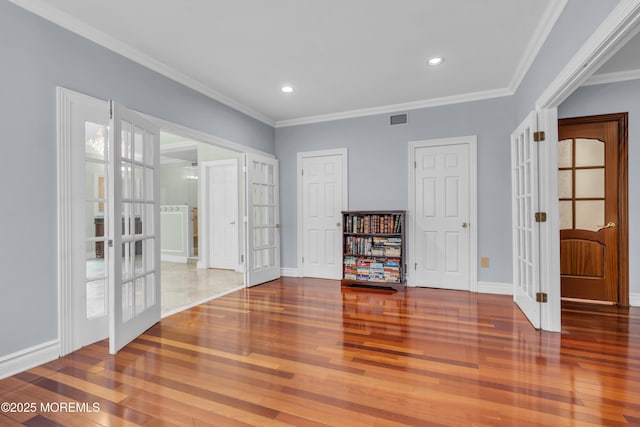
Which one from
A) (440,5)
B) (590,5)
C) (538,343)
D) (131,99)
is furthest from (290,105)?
(538,343)

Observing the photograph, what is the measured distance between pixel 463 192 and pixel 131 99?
3937mm

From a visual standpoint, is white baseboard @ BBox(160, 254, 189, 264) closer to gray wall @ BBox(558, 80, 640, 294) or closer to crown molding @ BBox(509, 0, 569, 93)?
crown molding @ BBox(509, 0, 569, 93)

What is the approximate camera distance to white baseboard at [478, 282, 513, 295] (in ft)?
12.8

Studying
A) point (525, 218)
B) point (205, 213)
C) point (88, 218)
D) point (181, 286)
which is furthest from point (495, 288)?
point (205, 213)

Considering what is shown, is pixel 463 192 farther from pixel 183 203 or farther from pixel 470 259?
pixel 183 203

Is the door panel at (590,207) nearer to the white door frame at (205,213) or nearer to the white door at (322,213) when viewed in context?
the white door at (322,213)

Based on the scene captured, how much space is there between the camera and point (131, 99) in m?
2.85

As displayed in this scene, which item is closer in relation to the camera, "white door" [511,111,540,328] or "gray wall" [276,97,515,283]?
"white door" [511,111,540,328]

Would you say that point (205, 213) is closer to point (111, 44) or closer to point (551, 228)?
point (111, 44)

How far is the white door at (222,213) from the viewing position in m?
5.80

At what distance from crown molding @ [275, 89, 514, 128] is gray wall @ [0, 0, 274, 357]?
2924mm

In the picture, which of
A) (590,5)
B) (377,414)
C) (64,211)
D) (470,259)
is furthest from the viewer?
(470,259)

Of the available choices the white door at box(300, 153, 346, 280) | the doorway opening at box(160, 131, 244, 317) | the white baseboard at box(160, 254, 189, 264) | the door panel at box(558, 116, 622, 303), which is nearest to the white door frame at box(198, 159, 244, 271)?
the doorway opening at box(160, 131, 244, 317)

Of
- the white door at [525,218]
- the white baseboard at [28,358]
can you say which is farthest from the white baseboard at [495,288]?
the white baseboard at [28,358]
